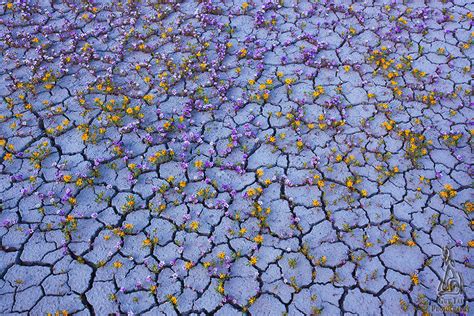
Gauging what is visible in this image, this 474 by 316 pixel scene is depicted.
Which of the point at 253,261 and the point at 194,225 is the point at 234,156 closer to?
the point at 194,225

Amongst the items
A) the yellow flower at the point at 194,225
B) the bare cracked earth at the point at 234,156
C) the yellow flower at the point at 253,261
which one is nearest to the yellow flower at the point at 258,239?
the bare cracked earth at the point at 234,156

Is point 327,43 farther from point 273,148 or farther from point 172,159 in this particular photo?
point 172,159

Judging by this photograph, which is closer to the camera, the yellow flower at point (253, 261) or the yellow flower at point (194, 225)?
the yellow flower at point (253, 261)

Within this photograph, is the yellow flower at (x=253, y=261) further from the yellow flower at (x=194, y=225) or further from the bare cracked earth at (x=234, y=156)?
the yellow flower at (x=194, y=225)

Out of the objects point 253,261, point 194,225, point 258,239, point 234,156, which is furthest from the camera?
point 234,156

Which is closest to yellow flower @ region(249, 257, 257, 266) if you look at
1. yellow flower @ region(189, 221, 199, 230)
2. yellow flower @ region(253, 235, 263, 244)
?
yellow flower @ region(253, 235, 263, 244)

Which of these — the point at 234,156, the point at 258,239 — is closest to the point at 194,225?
the point at 258,239

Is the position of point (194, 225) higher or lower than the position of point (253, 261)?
higher

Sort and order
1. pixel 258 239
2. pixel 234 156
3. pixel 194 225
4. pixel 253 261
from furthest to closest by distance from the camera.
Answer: pixel 234 156
pixel 194 225
pixel 258 239
pixel 253 261
